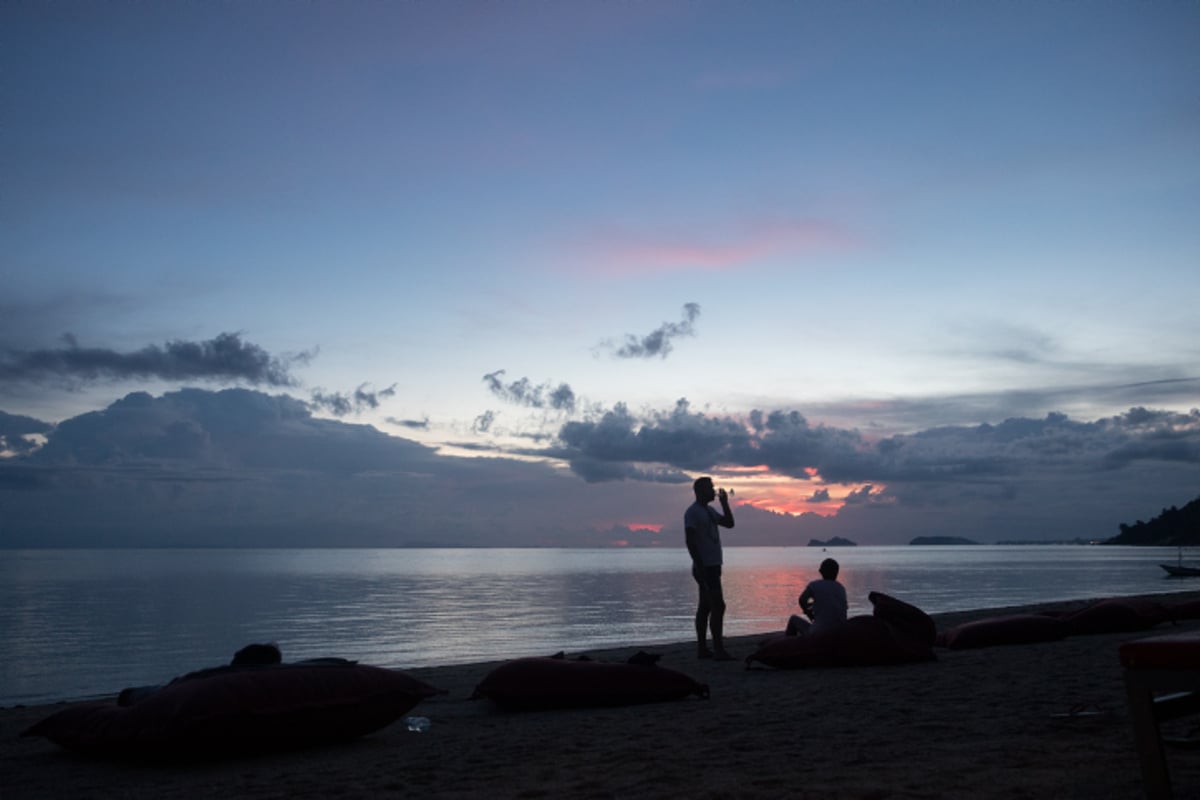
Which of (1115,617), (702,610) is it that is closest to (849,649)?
(702,610)

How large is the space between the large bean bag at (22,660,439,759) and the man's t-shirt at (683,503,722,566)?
593 centimetres

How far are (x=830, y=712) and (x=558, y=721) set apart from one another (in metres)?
2.54

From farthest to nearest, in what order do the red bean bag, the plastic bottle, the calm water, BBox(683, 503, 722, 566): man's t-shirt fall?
the calm water < BBox(683, 503, 722, 566): man's t-shirt < the red bean bag < the plastic bottle

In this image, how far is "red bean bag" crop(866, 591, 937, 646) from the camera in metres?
12.0

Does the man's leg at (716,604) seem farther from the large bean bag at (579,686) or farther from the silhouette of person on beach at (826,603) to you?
the large bean bag at (579,686)

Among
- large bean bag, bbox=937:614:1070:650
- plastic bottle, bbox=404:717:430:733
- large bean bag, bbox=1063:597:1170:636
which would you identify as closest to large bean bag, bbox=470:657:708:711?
plastic bottle, bbox=404:717:430:733

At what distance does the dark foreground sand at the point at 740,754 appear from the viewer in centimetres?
523

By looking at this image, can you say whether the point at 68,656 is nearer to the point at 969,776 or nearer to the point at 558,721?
the point at 558,721

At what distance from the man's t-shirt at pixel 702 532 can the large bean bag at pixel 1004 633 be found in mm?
3863

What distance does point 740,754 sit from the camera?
6.40m

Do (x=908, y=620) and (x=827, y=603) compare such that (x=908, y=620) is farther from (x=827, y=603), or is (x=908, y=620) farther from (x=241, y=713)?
(x=241, y=713)

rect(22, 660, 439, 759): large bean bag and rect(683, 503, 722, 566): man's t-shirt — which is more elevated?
rect(683, 503, 722, 566): man's t-shirt

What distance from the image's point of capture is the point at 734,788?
17.3 feet

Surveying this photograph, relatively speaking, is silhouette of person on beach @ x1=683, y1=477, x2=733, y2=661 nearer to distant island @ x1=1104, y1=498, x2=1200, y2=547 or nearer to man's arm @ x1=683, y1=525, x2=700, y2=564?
man's arm @ x1=683, y1=525, x2=700, y2=564
